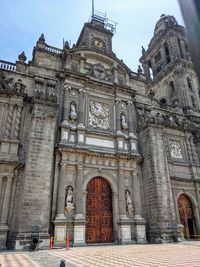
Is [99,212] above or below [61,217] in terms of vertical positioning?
above

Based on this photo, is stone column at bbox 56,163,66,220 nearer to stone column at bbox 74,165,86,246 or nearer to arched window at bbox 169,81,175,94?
stone column at bbox 74,165,86,246

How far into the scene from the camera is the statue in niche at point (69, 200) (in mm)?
13984

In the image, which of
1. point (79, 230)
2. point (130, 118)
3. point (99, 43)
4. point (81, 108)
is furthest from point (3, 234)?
point (99, 43)

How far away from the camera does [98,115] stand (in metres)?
18.4

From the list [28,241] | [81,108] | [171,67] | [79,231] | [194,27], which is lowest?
[28,241]

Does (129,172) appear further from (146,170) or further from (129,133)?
(129,133)

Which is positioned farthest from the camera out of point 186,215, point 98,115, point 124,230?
point 98,115

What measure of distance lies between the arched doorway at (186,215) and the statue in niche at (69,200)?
911cm

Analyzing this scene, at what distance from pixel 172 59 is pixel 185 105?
6.69 m

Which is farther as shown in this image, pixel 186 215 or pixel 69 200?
pixel 186 215

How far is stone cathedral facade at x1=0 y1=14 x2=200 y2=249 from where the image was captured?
43.0 feet

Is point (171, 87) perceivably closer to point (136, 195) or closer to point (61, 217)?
point (136, 195)

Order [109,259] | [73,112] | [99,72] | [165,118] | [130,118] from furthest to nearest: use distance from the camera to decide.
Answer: [165,118] → [99,72] → [130,118] → [73,112] → [109,259]

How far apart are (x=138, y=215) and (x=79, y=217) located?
14.3 feet
